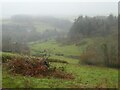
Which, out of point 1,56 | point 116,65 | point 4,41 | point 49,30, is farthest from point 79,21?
point 1,56

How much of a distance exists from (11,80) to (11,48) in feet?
96.6

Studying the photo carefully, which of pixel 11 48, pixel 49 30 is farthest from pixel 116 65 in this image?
pixel 49 30

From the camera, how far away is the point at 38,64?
25.4 m

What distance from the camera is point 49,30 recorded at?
98000mm

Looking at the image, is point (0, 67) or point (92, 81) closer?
point (92, 81)

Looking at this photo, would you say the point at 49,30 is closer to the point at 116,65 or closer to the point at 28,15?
the point at 28,15

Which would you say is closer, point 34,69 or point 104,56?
point 34,69

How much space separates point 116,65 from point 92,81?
16309mm

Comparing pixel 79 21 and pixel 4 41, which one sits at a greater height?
pixel 79 21

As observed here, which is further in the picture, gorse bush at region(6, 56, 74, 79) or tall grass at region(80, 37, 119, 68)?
tall grass at region(80, 37, 119, 68)

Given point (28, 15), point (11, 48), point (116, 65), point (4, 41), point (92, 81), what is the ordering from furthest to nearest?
point (28, 15)
point (4, 41)
point (11, 48)
point (116, 65)
point (92, 81)

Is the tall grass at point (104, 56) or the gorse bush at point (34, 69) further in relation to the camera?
the tall grass at point (104, 56)

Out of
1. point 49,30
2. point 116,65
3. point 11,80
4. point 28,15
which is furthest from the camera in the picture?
Result: point 28,15

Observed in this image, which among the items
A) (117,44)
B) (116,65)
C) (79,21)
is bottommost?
(116,65)
